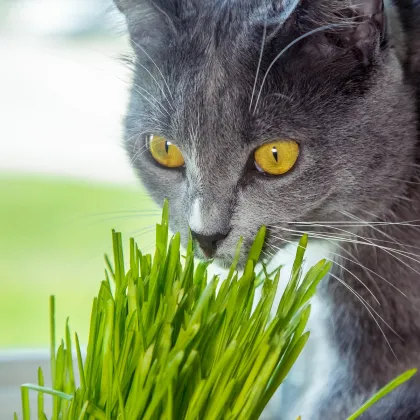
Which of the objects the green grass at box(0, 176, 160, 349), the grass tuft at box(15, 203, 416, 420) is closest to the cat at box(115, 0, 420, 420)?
the grass tuft at box(15, 203, 416, 420)

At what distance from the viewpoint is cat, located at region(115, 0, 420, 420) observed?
70 centimetres

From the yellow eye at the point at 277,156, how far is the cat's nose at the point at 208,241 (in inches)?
3.7

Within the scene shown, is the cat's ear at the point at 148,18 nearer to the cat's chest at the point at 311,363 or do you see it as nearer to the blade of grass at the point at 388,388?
the cat's chest at the point at 311,363

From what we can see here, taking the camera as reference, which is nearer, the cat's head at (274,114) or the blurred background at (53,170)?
the cat's head at (274,114)

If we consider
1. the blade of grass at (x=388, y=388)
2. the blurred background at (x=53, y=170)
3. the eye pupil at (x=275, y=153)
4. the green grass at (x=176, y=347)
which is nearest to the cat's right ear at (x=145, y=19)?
the blurred background at (x=53, y=170)

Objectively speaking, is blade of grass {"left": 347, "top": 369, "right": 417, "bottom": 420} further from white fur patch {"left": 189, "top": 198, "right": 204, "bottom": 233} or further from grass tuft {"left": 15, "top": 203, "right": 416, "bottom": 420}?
white fur patch {"left": 189, "top": 198, "right": 204, "bottom": 233}

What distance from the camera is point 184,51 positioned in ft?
2.49

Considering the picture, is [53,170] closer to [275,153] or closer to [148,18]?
[148,18]

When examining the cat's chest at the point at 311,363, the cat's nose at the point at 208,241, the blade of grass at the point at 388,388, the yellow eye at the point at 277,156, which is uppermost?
the yellow eye at the point at 277,156

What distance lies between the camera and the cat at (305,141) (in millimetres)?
702

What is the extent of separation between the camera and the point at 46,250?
1.11 metres

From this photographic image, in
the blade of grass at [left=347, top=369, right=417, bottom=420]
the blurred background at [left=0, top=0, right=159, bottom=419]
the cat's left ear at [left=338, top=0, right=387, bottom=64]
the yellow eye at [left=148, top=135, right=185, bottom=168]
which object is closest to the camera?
the blade of grass at [left=347, top=369, right=417, bottom=420]

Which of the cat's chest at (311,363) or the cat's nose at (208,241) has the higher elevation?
the cat's nose at (208,241)

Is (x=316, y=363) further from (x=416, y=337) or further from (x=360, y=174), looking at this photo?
(x=360, y=174)
